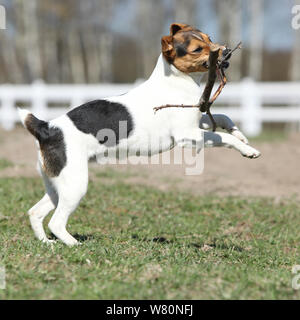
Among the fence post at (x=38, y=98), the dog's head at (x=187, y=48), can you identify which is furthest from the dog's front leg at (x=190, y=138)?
the fence post at (x=38, y=98)

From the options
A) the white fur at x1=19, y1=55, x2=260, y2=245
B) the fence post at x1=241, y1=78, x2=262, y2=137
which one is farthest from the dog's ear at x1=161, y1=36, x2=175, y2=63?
the fence post at x1=241, y1=78, x2=262, y2=137

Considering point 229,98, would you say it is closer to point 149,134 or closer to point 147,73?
point 149,134

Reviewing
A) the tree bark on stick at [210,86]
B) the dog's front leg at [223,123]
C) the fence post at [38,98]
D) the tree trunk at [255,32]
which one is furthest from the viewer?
the tree trunk at [255,32]

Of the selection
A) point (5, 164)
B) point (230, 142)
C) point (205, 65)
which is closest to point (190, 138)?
point (230, 142)

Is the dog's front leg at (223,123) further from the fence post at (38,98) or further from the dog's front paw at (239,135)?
the fence post at (38,98)

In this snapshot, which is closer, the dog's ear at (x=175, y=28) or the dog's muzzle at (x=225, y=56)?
the dog's muzzle at (x=225, y=56)

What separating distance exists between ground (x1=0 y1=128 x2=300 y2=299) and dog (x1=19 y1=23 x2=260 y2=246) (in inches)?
24.3

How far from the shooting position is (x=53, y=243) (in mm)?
4996

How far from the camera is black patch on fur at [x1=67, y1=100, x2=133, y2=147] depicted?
16.1 ft

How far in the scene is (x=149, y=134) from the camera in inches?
198

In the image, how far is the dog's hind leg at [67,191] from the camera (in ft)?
15.9

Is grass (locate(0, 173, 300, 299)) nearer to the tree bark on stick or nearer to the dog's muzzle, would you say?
the tree bark on stick

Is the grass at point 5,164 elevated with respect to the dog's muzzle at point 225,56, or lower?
lower
